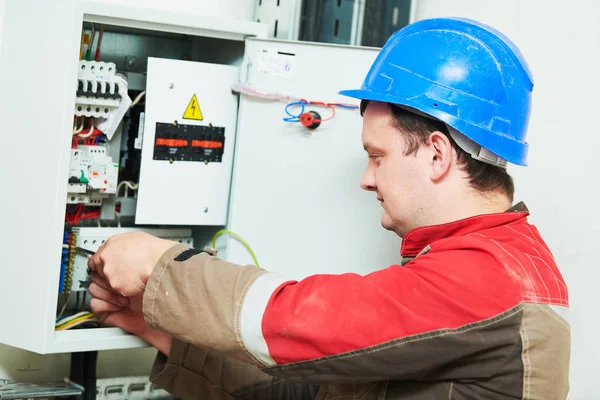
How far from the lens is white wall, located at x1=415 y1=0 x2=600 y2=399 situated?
1744 millimetres

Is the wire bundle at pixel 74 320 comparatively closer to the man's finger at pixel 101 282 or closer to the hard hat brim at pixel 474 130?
the man's finger at pixel 101 282

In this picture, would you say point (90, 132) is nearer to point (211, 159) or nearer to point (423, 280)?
point (211, 159)

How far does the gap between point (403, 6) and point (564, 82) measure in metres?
0.45

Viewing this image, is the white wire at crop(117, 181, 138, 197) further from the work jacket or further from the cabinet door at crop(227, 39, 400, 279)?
the work jacket

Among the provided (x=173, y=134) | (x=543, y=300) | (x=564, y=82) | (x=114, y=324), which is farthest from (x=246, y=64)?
(x=543, y=300)

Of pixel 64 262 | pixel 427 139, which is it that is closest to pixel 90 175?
pixel 64 262

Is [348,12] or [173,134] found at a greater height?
[348,12]

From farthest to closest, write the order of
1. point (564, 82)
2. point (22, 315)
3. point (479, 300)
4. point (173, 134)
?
point (564, 82)
point (173, 134)
point (22, 315)
point (479, 300)

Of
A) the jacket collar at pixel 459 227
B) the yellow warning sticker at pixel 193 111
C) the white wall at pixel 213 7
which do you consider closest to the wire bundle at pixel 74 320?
the yellow warning sticker at pixel 193 111

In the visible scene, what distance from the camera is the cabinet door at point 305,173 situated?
1.71 meters

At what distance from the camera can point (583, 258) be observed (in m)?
1.76

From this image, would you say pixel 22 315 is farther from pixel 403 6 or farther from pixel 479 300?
pixel 403 6

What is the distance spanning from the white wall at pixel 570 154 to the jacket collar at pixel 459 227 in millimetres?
471

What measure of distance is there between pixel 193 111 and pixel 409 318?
77 cm
